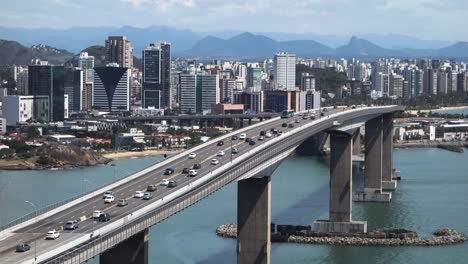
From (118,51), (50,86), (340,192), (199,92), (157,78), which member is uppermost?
(118,51)

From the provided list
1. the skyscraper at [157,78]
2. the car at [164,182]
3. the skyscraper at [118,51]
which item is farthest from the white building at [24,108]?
the car at [164,182]

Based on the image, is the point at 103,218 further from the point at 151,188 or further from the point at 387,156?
the point at 387,156

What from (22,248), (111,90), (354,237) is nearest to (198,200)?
(22,248)

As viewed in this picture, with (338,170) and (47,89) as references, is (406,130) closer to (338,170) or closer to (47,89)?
(47,89)

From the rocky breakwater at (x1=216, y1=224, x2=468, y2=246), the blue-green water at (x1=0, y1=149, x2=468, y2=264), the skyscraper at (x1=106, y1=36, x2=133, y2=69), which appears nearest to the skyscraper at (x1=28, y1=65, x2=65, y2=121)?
the blue-green water at (x1=0, y1=149, x2=468, y2=264)

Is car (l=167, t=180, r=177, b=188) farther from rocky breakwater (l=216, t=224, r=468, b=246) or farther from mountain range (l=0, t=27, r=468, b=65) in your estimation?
mountain range (l=0, t=27, r=468, b=65)

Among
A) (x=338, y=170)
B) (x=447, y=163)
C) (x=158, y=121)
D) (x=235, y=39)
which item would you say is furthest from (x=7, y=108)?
(x=235, y=39)

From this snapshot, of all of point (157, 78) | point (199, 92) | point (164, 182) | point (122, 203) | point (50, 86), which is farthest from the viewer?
point (157, 78)

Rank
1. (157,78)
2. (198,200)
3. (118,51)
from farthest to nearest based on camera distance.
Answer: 1. (118,51)
2. (157,78)
3. (198,200)
